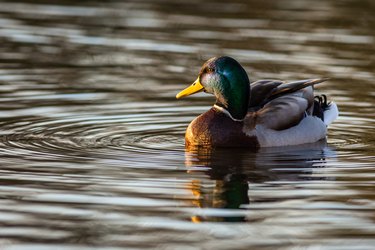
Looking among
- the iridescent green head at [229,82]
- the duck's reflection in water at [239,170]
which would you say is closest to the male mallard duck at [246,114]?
the iridescent green head at [229,82]

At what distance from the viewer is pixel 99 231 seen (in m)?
7.76

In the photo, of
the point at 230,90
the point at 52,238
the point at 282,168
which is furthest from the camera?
the point at 230,90

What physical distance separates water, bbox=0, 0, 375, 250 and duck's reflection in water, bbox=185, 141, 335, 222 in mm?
19

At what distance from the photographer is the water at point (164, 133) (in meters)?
7.93

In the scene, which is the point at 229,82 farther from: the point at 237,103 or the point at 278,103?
the point at 278,103

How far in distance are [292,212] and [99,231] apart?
1439 mm

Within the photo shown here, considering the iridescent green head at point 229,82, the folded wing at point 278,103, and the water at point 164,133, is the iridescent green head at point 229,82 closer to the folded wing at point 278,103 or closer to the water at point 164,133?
the folded wing at point 278,103

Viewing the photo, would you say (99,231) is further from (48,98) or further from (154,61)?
(154,61)

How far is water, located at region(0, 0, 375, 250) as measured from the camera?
7.93 metres

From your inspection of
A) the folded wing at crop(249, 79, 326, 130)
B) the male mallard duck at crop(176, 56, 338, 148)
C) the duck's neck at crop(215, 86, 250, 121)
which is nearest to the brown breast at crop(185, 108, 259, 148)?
the male mallard duck at crop(176, 56, 338, 148)

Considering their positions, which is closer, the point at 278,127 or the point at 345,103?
the point at 278,127

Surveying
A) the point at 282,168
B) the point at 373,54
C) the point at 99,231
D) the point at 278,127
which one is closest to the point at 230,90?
the point at 278,127

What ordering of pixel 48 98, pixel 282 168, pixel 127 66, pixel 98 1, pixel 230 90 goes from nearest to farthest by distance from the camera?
1. pixel 282 168
2. pixel 230 90
3. pixel 48 98
4. pixel 127 66
5. pixel 98 1

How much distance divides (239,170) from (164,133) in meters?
1.99
